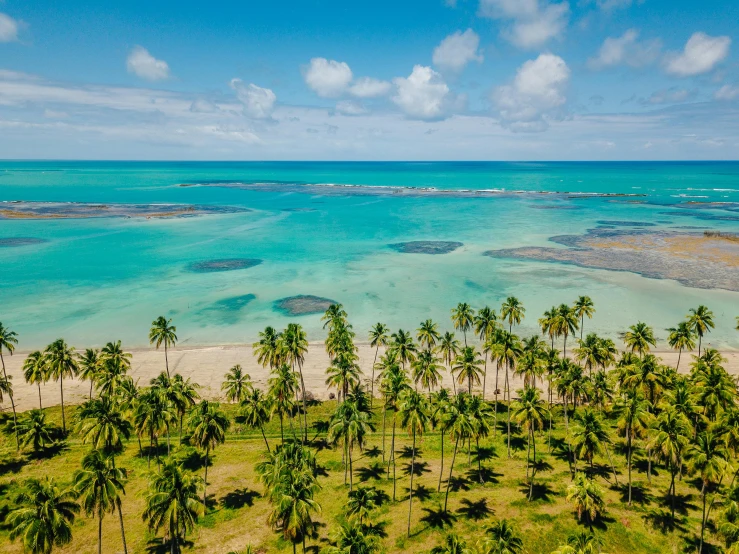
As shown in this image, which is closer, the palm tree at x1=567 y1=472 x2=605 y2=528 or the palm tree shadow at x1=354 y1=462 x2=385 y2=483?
the palm tree at x1=567 y1=472 x2=605 y2=528

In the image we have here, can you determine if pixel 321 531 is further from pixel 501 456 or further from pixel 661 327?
pixel 661 327

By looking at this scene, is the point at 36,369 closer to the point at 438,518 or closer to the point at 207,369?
the point at 207,369

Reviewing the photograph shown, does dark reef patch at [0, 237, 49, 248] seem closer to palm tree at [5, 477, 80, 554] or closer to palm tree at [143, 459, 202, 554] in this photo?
palm tree at [5, 477, 80, 554]

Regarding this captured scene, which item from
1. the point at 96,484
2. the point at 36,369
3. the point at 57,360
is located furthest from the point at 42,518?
the point at 36,369

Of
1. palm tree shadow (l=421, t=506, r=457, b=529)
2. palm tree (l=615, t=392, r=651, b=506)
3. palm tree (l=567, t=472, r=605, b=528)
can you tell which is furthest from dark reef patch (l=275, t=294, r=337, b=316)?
palm tree (l=567, t=472, r=605, b=528)

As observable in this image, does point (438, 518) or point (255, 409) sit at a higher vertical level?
point (255, 409)

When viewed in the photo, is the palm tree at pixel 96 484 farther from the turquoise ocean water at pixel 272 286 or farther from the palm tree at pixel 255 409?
the turquoise ocean water at pixel 272 286
